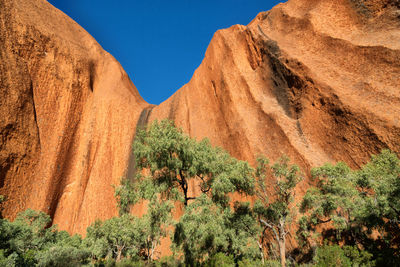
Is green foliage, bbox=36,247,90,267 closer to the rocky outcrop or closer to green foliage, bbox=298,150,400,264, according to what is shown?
green foliage, bbox=298,150,400,264

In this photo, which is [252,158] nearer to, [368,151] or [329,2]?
[368,151]

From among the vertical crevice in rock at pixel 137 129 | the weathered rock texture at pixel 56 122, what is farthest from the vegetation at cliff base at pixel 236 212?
the vertical crevice in rock at pixel 137 129

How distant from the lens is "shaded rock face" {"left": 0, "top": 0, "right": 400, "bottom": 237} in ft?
61.1

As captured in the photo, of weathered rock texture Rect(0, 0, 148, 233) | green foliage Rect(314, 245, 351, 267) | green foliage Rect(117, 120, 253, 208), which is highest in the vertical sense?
weathered rock texture Rect(0, 0, 148, 233)

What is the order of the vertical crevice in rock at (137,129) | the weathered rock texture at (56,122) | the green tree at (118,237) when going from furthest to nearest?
the vertical crevice in rock at (137,129) → the weathered rock texture at (56,122) → the green tree at (118,237)

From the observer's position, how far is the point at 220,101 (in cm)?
2939

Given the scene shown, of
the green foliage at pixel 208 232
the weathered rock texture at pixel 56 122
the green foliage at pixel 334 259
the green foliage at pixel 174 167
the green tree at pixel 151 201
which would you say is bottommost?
the green foliage at pixel 334 259

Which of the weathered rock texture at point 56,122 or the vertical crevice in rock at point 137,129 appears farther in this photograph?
the vertical crevice in rock at point 137,129

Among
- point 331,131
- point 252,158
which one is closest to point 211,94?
point 252,158

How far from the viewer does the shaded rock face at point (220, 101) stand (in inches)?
733

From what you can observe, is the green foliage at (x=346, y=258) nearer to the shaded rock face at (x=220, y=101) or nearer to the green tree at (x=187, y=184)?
the green tree at (x=187, y=184)

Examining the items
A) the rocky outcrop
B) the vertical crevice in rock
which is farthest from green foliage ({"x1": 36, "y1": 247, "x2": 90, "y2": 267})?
the vertical crevice in rock

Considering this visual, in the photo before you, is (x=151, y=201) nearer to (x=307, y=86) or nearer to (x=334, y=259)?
(x=334, y=259)

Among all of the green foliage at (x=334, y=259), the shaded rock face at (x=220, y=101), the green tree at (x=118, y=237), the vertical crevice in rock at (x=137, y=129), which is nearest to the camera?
the green foliage at (x=334, y=259)
